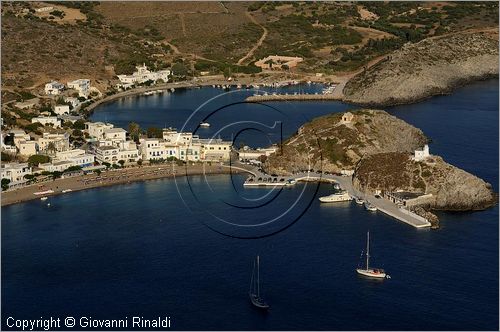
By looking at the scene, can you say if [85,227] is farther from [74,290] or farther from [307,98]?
[307,98]

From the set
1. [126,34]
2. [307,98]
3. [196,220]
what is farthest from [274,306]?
[126,34]

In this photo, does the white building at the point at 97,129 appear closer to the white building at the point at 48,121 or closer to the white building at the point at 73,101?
the white building at the point at 48,121

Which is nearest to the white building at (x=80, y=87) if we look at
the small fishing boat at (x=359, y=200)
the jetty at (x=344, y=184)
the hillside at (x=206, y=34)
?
the hillside at (x=206, y=34)

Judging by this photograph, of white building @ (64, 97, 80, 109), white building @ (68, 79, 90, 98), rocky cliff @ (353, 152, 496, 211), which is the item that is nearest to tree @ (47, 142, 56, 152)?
white building @ (64, 97, 80, 109)

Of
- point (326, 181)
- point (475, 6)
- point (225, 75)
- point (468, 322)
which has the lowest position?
point (468, 322)

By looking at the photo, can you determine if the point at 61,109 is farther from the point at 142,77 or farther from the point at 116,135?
the point at 142,77

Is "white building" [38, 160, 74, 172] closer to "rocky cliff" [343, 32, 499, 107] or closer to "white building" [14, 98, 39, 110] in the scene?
"white building" [14, 98, 39, 110]

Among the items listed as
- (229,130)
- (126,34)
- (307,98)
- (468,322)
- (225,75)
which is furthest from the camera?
(126,34)
